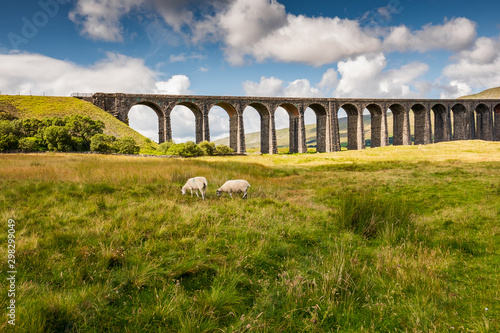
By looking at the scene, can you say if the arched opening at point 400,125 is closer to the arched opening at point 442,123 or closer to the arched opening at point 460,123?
the arched opening at point 442,123

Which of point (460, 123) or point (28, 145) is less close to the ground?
point (460, 123)

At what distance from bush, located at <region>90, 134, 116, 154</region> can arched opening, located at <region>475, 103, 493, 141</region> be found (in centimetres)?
9554

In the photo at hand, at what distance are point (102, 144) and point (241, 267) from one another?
1437 inches

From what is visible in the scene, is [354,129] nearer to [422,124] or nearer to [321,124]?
[321,124]

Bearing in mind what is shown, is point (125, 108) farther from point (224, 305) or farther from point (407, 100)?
point (407, 100)

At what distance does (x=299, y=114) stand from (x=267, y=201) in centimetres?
5271

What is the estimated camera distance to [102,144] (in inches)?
1380

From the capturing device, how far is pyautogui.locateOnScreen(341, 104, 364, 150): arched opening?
64.2 metres

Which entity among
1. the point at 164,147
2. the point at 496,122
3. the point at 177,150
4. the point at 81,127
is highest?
the point at 496,122

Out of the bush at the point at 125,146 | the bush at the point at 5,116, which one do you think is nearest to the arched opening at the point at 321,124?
the bush at the point at 125,146

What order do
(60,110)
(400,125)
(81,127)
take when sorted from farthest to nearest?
(400,125), (60,110), (81,127)

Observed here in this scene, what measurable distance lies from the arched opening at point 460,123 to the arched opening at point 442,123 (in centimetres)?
621

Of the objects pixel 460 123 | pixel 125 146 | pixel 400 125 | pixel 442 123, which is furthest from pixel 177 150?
pixel 460 123

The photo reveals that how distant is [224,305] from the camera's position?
3330 mm
